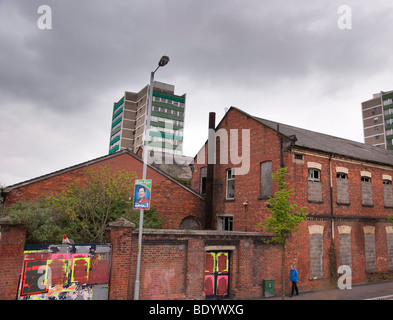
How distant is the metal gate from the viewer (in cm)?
1212

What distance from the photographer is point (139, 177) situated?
60.8 ft

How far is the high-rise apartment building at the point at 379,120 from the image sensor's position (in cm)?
6769

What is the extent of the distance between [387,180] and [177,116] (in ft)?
198

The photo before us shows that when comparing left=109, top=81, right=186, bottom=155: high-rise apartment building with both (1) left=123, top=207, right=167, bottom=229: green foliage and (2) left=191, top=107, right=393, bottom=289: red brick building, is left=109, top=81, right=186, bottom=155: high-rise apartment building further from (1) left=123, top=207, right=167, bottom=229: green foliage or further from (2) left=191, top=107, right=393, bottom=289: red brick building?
(1) left=123, top=207, right=167, bottom=229: green foliage

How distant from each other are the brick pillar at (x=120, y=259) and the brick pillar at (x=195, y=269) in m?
2.44

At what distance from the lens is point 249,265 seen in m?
12.7

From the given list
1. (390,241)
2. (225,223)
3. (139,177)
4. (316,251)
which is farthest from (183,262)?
(390,241)

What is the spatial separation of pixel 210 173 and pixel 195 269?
9.40 meters

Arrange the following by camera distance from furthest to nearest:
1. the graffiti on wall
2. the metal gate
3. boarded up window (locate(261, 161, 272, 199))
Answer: boarded up window (locate(261, 161, 272, 199))
the metal gate
the graffiti on wall

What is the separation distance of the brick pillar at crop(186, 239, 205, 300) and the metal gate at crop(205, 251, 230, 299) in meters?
0.57

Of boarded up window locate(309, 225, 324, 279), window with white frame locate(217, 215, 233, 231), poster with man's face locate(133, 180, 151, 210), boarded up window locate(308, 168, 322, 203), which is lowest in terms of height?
boarded up window locate(309, 225, 324, 279)

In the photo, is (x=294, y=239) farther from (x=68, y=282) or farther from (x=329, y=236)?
(x=68, y=282)

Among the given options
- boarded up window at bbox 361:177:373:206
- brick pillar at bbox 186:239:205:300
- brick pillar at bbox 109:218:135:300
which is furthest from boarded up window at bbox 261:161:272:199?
brick pillar at bbox 109:218:135:300
